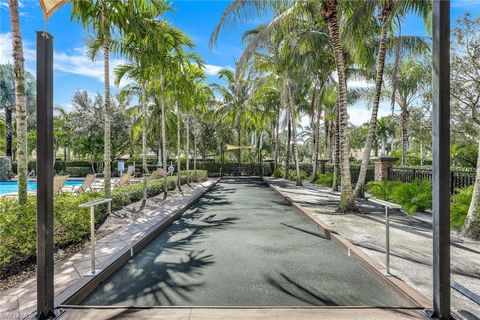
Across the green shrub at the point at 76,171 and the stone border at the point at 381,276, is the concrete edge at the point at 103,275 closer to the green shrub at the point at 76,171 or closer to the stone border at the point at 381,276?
the stone border at the point at 381,276

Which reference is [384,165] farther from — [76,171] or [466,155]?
[76,171]

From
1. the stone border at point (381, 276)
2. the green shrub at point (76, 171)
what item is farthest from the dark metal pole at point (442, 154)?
the green shrub at point (76, 171)

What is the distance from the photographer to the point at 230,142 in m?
35.2

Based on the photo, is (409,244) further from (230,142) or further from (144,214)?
(230,142)

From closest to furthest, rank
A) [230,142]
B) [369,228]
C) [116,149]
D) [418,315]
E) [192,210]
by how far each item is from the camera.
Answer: [418,315] < [369,228] < [192,210] < [116,149] < [230,142]

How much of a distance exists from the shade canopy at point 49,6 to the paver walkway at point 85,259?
2.99 m

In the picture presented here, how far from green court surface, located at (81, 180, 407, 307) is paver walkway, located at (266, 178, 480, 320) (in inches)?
17.6

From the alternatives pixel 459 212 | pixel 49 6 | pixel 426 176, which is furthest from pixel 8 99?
pixel 459 212

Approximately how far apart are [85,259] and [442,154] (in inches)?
194

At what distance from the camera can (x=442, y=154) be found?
2.78 m

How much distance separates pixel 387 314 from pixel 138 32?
24.8ft

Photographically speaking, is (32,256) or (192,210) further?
(192,210)

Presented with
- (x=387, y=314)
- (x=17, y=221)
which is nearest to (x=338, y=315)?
(x=387, y=314)

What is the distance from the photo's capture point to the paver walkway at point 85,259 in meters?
3.06
